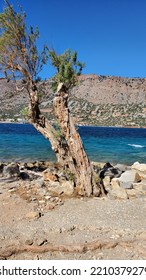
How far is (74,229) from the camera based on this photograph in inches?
311

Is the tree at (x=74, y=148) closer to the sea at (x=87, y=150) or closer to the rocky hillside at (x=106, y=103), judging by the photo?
the sea at (x=87, y=150)

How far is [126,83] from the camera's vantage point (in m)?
158

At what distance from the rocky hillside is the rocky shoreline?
11561 centimetres

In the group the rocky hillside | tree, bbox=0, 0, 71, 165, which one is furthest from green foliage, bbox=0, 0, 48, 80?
the rocky hillside

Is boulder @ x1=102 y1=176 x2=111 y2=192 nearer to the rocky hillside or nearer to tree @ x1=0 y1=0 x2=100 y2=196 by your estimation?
tree @ x1=0 y1=0 x2=100 y2=196

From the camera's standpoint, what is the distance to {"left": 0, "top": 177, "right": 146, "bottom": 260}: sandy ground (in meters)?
6.57

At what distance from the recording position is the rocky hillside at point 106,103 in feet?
446

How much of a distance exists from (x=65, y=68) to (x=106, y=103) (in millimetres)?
141080

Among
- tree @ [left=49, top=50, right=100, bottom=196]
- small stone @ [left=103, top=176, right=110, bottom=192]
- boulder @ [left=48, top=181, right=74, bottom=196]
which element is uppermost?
tree @ [left=49, top=50, right=100, bottom=196]

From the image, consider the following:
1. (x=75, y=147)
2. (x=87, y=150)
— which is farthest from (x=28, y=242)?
(x=87, y=150)

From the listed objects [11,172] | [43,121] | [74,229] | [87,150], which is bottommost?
[87,150]

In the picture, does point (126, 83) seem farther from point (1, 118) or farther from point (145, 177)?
point (145, 177)

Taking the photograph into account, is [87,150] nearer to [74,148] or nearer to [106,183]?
[106,183]
